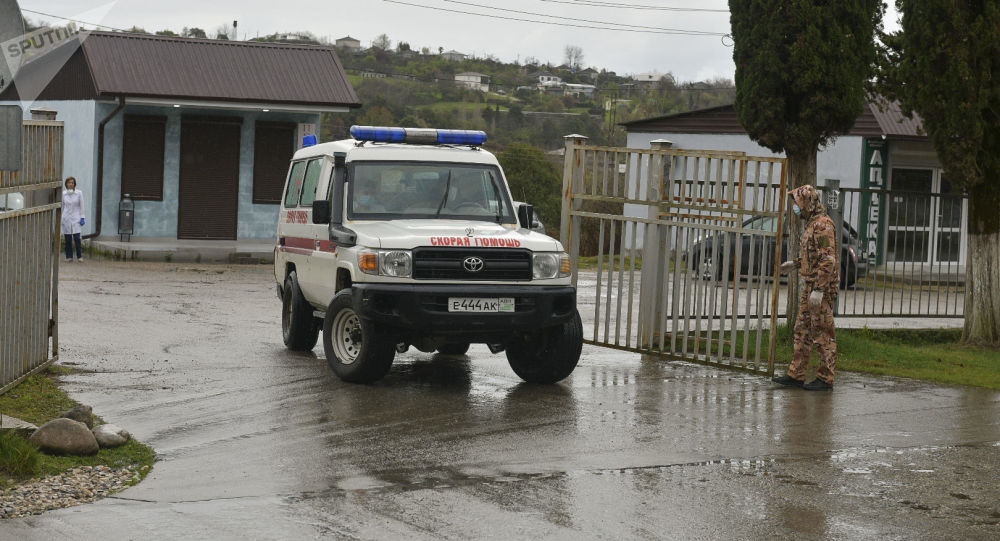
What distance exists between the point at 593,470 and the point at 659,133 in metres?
28.5

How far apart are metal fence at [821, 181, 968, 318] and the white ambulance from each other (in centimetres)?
676

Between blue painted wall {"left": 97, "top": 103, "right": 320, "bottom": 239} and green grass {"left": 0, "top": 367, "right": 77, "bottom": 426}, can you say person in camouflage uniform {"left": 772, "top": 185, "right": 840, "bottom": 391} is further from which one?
blue painted wall {"left": 97, "top": 103, "right": 320, "bottom": 239}

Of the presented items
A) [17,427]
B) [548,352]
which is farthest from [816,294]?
[17,427]

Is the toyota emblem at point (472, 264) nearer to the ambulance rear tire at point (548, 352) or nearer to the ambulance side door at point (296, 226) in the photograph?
the ambulance rear tire at point (548, 352)

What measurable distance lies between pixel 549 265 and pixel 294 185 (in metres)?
3.66

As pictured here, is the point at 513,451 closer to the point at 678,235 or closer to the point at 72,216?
the point at 678,235

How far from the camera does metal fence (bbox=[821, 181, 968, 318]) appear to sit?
1673 cm

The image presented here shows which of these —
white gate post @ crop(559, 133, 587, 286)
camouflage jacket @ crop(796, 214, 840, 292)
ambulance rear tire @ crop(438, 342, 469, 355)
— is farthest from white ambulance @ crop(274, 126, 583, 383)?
camouflage jacket @ crop(796, 214, 840, 292)

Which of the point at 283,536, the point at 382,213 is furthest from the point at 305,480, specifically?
the point at 382,213

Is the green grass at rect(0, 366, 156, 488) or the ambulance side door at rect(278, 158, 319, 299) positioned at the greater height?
the ambulance side door at rect(278, 158, 319, 299)

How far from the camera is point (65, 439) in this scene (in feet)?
25.4

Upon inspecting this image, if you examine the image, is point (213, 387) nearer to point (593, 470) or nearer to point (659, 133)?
point (593, 470)

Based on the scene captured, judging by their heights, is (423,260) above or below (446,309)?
above

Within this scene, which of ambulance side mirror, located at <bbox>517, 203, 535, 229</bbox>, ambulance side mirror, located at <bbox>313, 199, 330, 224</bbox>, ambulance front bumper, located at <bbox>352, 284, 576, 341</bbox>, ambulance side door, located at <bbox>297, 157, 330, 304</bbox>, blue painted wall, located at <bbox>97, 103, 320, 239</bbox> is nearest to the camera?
ambulance front bumper, located at <bbox>352, 284, 576, 341</bbox>
